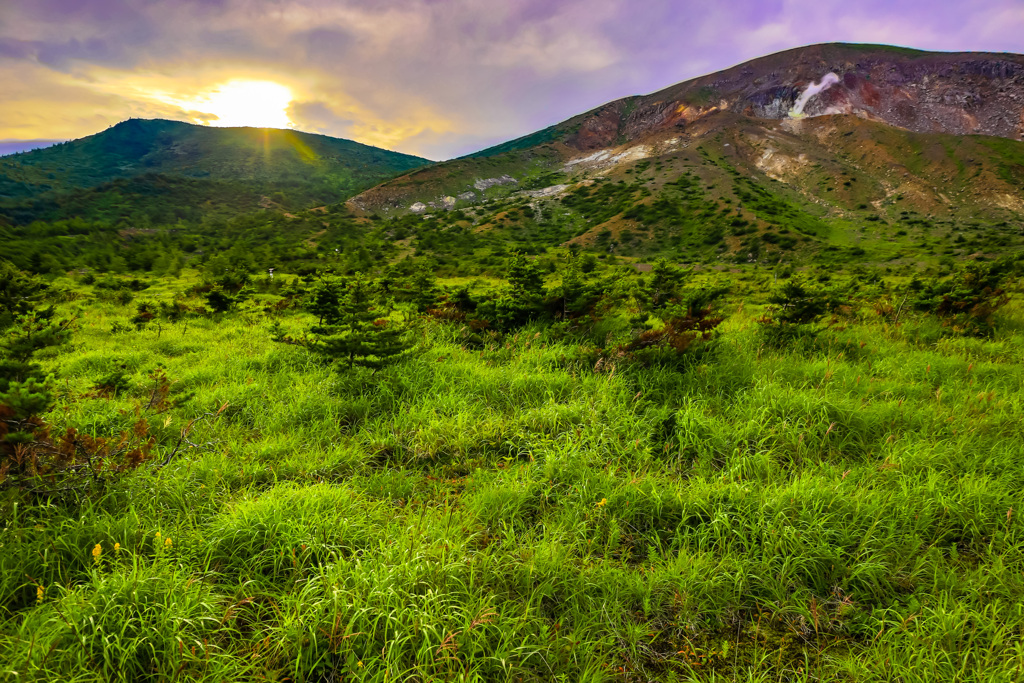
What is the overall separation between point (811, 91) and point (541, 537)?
178678 millimetres

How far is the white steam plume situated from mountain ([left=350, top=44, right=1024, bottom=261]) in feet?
1.49

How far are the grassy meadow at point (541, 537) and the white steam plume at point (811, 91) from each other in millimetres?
166027

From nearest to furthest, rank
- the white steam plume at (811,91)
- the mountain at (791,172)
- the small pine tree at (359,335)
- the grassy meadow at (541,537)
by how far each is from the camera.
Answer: the grassy meadow at (541,537)
the small pine tree at (359,335)
the mountain at (791,172)
the white steam plume at (811,91)

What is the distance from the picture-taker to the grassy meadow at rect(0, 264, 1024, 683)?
2115 mm

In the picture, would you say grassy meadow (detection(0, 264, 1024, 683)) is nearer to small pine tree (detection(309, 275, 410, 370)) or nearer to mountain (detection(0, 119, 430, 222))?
small pine tree (detection(309, 275, 410, 370))

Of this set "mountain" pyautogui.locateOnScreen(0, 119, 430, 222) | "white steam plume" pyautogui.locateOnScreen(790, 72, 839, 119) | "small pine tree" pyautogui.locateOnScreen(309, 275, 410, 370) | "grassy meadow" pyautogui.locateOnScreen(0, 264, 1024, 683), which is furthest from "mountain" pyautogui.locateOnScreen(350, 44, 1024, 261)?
"mountain" pyautogui.locateOnScreen(0, 119, 430, 222)

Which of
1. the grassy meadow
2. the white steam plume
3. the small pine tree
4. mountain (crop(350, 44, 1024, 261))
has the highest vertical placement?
the white steam plume

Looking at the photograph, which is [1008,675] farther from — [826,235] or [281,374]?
[826,235]

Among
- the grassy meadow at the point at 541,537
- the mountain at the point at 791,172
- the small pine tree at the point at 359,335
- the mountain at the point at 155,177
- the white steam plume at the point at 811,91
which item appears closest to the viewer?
the grassy meadow at the point at 541,537

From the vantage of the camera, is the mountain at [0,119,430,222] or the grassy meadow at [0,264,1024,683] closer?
the grassy meadow at [0,264,1024,683]

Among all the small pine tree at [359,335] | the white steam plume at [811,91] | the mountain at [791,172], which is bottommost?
the small pine tree at [359,335]

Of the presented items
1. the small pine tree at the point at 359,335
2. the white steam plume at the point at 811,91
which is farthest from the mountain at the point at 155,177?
the white steam plume at the point at 811,91

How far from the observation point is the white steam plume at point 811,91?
127812 millimetres

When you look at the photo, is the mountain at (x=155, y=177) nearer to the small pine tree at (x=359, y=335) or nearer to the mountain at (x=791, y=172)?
the mountain at (x=791, y=172)
